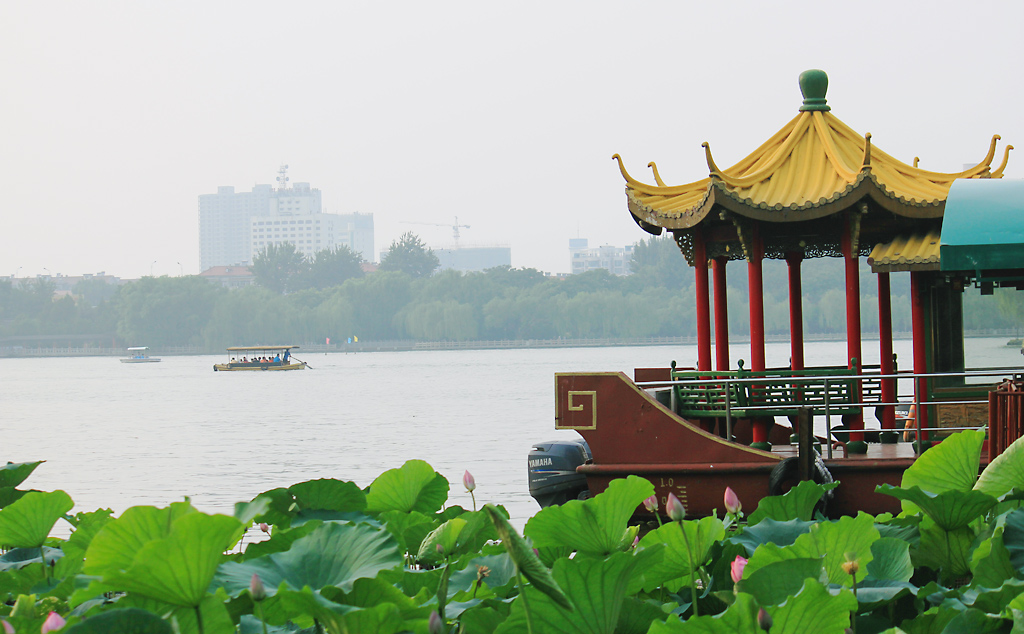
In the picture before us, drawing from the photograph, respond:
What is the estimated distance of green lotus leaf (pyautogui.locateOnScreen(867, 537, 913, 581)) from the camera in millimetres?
2352

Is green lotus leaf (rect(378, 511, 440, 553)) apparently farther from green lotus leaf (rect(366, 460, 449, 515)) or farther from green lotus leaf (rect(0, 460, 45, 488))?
green lotus leaf (rect(0, 460, 45, 488))

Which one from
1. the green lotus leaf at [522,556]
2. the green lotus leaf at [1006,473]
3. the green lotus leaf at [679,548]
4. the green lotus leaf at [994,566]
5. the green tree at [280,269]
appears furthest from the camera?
the green tree at [280,269]

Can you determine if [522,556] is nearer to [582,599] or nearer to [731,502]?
[582,599]

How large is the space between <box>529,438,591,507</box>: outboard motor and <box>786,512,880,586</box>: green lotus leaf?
8.35 meters

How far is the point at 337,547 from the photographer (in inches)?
84.8

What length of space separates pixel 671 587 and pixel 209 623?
3.92ft

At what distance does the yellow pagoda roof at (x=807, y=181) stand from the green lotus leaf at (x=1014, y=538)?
7646mm

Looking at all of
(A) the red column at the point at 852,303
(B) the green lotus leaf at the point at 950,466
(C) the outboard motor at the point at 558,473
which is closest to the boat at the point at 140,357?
(C) the outboard motor at the point at 558,473

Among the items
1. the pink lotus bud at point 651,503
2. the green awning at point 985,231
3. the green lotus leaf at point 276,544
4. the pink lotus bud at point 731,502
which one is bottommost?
the green lotus leaf at point 276,544

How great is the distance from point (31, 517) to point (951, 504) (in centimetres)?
248

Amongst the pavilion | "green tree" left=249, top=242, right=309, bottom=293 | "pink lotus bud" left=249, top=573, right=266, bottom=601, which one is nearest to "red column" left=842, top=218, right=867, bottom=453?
the pavilion

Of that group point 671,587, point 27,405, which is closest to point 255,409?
point 27,405

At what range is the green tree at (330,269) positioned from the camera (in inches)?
Result: 5881

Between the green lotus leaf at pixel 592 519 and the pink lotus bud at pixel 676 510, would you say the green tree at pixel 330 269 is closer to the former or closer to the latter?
the green lotus leaf at pixel 592 519
